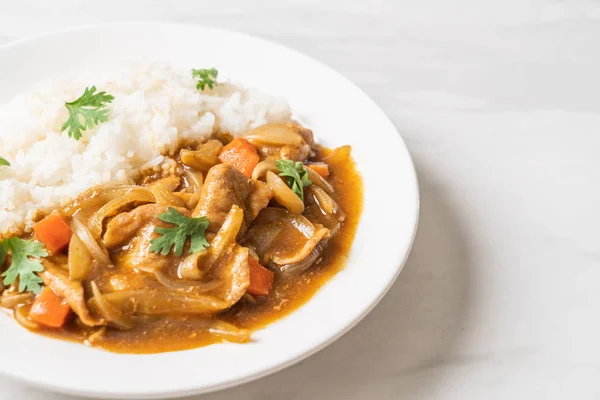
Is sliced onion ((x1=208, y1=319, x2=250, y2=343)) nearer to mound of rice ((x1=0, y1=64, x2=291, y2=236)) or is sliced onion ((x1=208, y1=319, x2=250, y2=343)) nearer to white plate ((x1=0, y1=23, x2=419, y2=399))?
white plate ((x1=0, y1=23, x2=419, y2=399))

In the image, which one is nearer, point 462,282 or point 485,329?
point 485,329

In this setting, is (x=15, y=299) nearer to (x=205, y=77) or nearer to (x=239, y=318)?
(x=239, y=318)

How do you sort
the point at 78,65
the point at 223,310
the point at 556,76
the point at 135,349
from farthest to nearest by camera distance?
the point at 556,76 → the point at 78,65 → the point at 223,310 → the point at 135,349

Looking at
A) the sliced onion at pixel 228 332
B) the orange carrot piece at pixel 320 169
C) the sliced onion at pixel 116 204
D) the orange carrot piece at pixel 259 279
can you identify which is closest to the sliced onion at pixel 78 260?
the sliced onion at pixel 116 204

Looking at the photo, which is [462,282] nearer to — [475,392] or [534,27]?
[475,392]

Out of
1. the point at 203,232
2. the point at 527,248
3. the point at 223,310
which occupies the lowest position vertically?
the point at 527,248

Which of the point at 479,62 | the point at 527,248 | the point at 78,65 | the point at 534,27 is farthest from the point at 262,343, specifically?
the point at 534,27

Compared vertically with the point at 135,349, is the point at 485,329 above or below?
below
